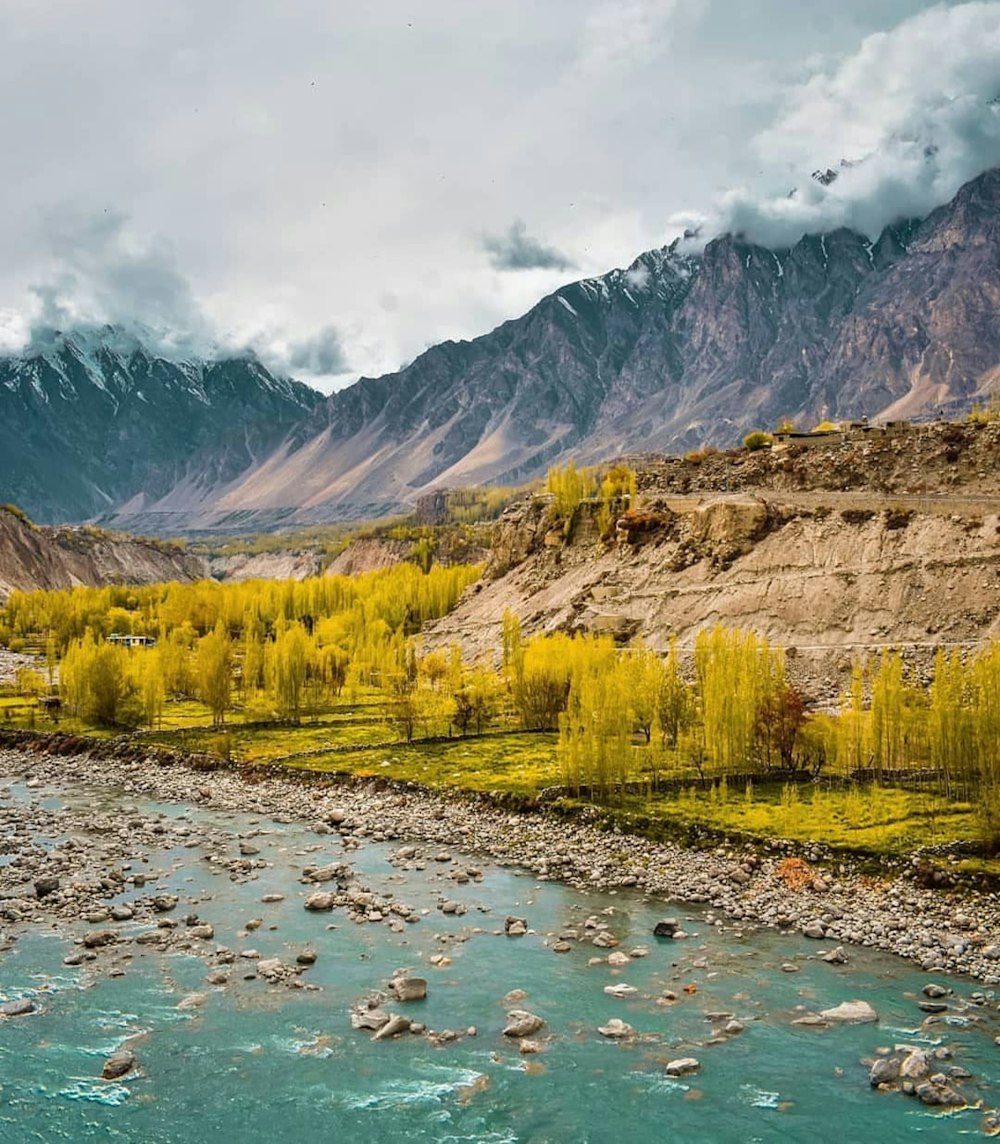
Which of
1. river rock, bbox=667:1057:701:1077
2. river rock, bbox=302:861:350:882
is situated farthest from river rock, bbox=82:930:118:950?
river rock, bbox=667:1057:701:1077

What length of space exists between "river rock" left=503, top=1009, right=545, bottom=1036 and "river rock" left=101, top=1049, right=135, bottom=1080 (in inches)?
363

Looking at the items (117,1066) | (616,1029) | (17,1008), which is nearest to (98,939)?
(17,1008)

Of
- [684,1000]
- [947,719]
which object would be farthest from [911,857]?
[684,1000]

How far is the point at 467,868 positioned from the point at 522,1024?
45.9ft

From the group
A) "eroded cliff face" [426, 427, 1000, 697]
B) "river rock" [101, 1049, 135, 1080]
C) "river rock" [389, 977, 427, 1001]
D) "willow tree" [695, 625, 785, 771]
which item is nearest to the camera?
"river rock" [101, 1049, 135, 1080]

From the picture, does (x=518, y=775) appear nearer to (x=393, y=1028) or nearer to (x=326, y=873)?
(x=326, y=873)

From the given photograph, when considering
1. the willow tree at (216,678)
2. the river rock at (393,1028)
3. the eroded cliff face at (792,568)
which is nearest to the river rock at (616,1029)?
the river rock at (393,1028)

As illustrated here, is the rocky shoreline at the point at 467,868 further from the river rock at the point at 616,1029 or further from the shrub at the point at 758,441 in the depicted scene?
the shrub at the point at 758,441

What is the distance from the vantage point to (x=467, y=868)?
132ft

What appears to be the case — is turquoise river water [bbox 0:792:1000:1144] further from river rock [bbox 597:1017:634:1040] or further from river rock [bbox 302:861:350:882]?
river rock [bbox 302:861:350:882]

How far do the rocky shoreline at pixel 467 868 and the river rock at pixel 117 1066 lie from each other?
7178mm

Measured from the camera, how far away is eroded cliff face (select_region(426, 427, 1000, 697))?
7300 centimetres

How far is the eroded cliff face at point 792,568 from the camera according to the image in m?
73.0

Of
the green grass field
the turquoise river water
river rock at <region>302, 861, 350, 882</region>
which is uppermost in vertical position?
the green grass field
